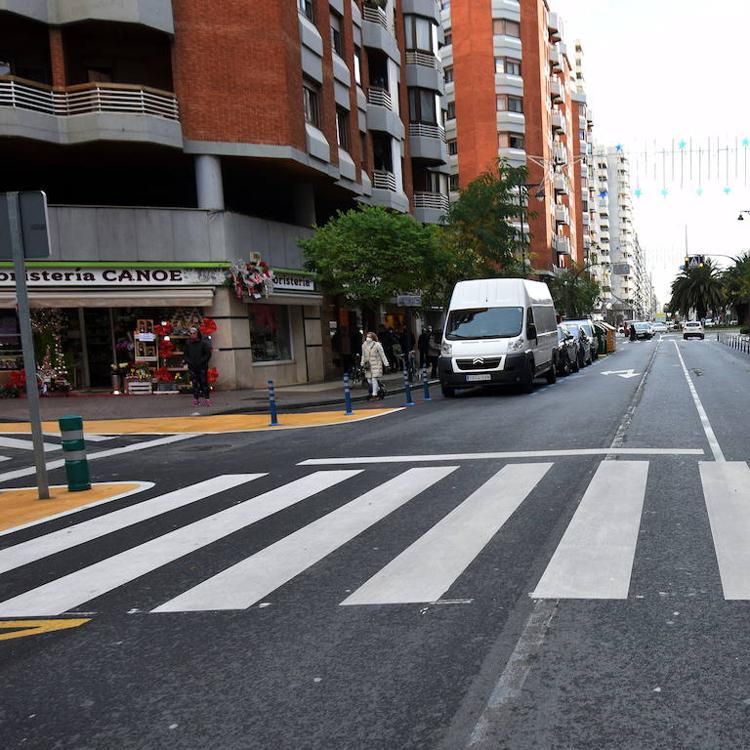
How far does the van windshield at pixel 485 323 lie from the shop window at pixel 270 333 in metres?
7.68

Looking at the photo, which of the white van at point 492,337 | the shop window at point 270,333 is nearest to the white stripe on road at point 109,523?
the white van at point 492,337

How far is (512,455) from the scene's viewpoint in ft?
30.5

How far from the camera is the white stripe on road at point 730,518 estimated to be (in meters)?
4.43

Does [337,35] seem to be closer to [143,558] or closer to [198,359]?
[198,359]

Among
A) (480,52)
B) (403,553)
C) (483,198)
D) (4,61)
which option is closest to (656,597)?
(403,553)

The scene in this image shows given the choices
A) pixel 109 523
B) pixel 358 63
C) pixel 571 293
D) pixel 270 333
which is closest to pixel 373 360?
pixel 270 333

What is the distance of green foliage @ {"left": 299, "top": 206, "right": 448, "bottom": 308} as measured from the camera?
74.5 feet

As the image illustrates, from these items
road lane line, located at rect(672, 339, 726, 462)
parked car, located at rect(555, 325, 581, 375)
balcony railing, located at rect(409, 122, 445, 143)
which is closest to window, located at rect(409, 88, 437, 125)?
balcony railing, located at rect(409, 122, 445, 143)

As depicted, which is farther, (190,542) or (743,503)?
(743,503)

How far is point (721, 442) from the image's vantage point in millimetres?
9648

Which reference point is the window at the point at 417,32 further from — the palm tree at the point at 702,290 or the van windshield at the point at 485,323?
the palm tree at the point at 702,290

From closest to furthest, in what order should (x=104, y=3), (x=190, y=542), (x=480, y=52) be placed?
(x=190, y=542), (x=104, y=3), (x=480, y=52)

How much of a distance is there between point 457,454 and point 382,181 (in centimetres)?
2478

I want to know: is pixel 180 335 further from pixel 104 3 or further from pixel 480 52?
pixel 480 52
